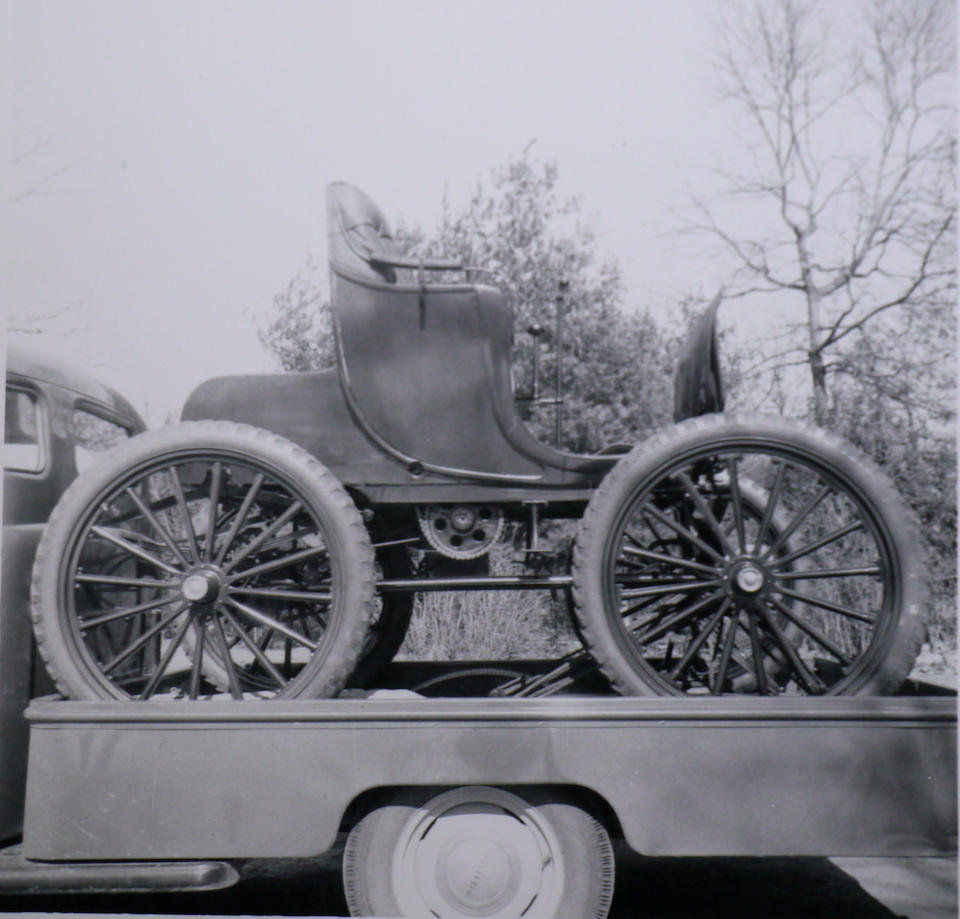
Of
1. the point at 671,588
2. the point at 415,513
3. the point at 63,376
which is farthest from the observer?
the point at 63,376

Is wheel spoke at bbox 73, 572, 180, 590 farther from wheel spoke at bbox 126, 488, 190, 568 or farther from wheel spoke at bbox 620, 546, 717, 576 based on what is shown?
wheel spoke at bbox 620, 546, 717, 576

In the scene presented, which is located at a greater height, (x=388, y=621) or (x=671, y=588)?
(x=671, y=588)

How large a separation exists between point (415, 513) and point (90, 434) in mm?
1368

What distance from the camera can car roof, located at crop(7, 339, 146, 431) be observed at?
11.8 ft

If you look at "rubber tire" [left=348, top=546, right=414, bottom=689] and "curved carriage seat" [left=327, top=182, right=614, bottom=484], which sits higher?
"curved carriage seat" [left=327, top=182, right=614, bottom=484]

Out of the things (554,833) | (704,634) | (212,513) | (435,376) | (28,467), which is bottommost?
(554,833)

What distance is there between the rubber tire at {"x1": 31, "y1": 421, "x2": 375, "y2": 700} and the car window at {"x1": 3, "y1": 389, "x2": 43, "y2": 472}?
63 cm

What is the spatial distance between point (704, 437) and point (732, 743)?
0.89 m

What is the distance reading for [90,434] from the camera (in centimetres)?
399

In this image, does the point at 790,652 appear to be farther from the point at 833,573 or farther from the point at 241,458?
the point at 241,458

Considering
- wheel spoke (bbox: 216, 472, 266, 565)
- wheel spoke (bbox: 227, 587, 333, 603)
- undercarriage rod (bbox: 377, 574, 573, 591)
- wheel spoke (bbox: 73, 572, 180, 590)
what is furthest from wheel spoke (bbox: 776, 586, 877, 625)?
wheel spoke (bbox: 73, 572, 180, 590)

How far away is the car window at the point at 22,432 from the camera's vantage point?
3541 millimetres

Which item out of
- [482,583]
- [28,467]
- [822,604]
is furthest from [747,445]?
[28,467]

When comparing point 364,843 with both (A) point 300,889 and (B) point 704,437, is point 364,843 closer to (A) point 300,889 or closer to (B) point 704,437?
(A) point 300,889
